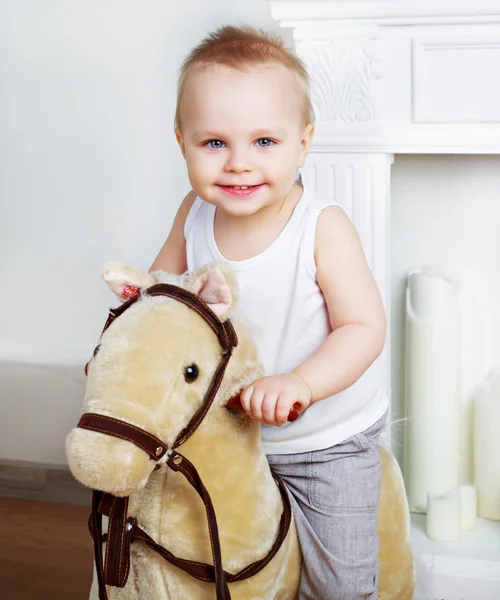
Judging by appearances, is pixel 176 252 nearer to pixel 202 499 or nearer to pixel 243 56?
pixel 243 56

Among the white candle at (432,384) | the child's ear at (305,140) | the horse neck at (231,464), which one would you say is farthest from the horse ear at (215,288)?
the white candle at (432,384)

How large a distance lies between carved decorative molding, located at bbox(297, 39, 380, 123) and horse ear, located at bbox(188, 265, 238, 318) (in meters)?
0.69

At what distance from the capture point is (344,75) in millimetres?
1378

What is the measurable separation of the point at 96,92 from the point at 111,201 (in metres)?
0.22

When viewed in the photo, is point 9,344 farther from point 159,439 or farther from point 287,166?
point 159,439

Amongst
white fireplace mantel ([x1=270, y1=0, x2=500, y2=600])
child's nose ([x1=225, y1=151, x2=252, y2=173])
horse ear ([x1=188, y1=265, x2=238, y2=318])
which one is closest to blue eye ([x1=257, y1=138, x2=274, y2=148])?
child's nose ([x1=225, y1=151, x2=252, y2=173])

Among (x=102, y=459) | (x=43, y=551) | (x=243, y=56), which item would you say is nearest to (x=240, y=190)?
(x=243, y=56)

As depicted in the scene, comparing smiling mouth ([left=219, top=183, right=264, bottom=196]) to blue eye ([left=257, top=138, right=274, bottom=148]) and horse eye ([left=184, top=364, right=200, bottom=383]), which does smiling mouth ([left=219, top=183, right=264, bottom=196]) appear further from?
horse eye ([left=184, top=364, right=200, bottom=383])

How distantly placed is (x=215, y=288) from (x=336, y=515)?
342 mm

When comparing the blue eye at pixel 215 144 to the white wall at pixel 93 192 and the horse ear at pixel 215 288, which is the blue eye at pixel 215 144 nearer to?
the horse ear at pixel 215 288

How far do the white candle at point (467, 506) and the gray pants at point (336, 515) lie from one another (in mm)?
629

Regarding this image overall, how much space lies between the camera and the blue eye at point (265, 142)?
3.00 feet

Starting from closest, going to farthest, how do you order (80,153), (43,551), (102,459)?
(102,459), (43,551), (80,153)

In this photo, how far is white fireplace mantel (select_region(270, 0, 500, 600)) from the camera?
135 cm
